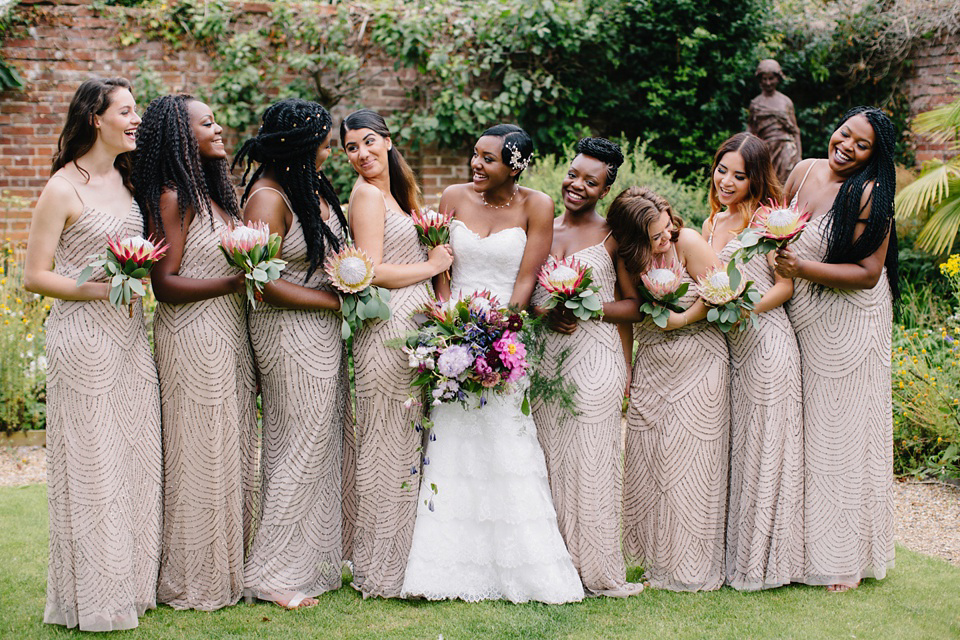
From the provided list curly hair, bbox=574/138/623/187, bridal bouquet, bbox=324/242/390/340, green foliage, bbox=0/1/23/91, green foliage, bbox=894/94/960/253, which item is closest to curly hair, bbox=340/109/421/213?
bridal bouquet, bbox=324/242/390/340

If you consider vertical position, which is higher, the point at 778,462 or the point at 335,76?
the point at 335,76

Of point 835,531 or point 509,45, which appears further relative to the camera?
point 509,45

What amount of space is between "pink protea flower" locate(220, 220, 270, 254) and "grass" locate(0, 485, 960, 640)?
1.78 meters

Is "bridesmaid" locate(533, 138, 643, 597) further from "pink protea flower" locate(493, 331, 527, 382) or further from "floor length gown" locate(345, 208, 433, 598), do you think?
"floor length gown" locate(345, 208, 433, 598)

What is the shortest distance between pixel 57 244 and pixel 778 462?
12.1 feet

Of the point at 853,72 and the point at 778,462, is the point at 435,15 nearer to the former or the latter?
the point at 853,72

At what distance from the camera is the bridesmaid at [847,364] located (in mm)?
4391

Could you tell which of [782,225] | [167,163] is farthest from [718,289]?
[167,163]

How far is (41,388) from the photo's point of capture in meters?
7.34

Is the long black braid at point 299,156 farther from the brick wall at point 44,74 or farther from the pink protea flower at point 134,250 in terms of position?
the brick wall at point 44,74

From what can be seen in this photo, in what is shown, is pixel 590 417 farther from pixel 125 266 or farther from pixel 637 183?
pixel 637 183

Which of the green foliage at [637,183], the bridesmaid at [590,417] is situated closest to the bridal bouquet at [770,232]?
the bridesmaid at [590,417]

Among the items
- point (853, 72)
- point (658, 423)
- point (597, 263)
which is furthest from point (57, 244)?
point (853, 72)

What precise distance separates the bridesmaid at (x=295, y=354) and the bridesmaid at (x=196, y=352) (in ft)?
0.45
